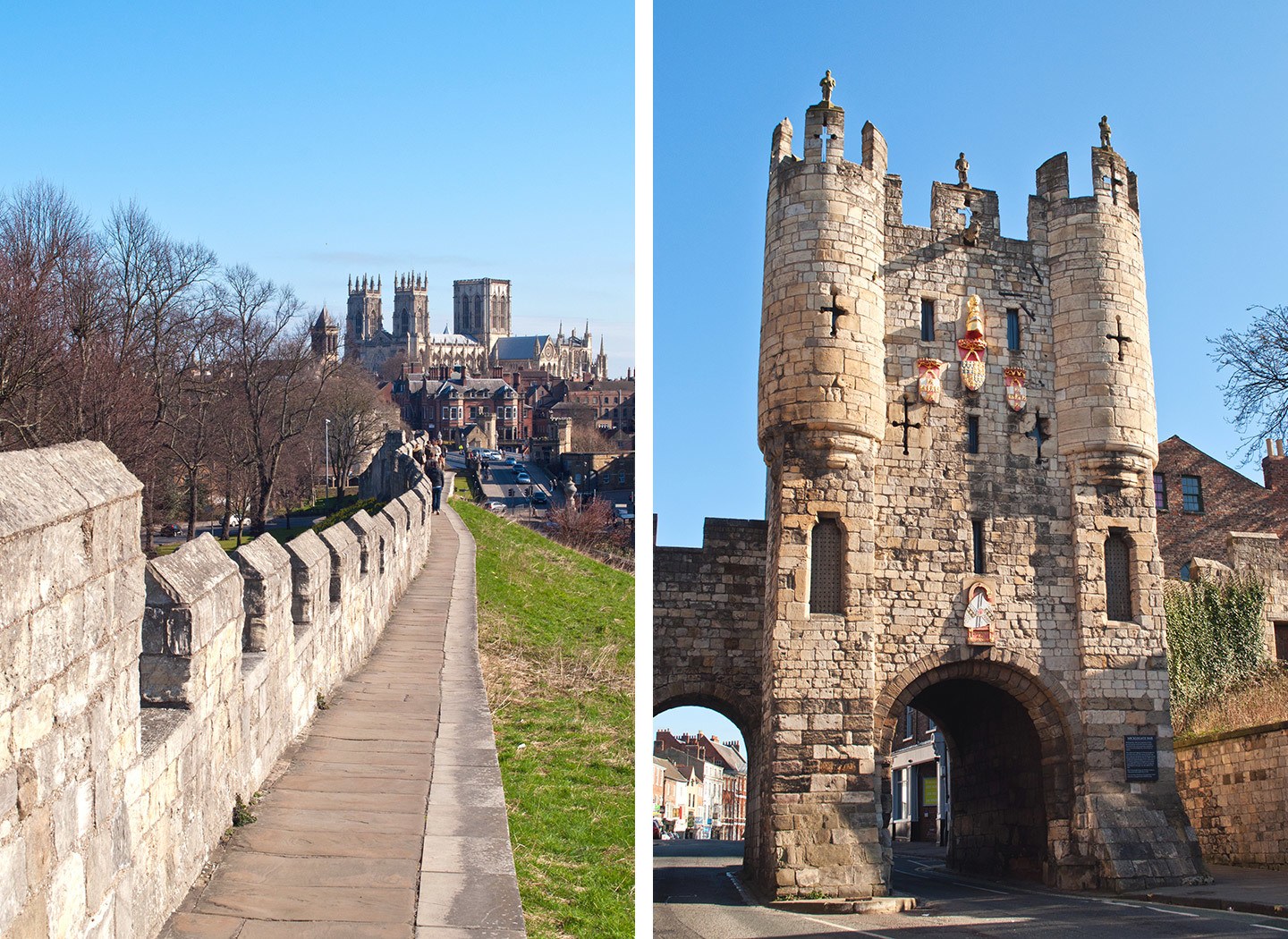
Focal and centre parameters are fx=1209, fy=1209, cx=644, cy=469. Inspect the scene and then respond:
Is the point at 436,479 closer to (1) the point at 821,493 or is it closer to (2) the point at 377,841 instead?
(1) the point at 821,493

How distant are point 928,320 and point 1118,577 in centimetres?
438

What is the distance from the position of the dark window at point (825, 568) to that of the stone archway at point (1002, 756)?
1390 millimetres

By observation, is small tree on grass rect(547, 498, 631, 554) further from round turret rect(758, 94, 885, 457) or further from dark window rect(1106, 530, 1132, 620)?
dark window rect(1106, 530, 1132, 620)

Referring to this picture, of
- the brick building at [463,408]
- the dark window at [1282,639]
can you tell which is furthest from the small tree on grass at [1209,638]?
the brick building at [463,408]

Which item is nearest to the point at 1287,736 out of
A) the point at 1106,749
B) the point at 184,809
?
the point at 1106,749

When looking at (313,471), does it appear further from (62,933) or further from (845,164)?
(62,933)

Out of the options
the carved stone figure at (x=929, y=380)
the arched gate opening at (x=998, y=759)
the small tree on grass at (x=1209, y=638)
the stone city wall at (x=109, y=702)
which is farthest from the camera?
the small tree on grass at (x=1209, y=638)

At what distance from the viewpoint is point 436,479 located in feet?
125

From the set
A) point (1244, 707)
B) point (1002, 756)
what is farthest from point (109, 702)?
point (1244, 707)

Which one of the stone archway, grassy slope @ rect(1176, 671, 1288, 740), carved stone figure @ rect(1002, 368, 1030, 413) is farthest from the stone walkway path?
grassy slope @ rect(1176, 671, 1288, 740)

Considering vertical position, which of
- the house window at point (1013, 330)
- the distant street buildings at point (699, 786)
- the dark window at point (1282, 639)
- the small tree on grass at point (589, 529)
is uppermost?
the small tree on grass at point (589, 529)

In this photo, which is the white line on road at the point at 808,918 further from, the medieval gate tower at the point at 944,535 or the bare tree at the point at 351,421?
the bare tree at the point at 351,421

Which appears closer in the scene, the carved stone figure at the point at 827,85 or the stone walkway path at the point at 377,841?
the stone walkway path at the point at 377,841

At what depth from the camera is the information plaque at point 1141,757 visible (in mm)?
15844
